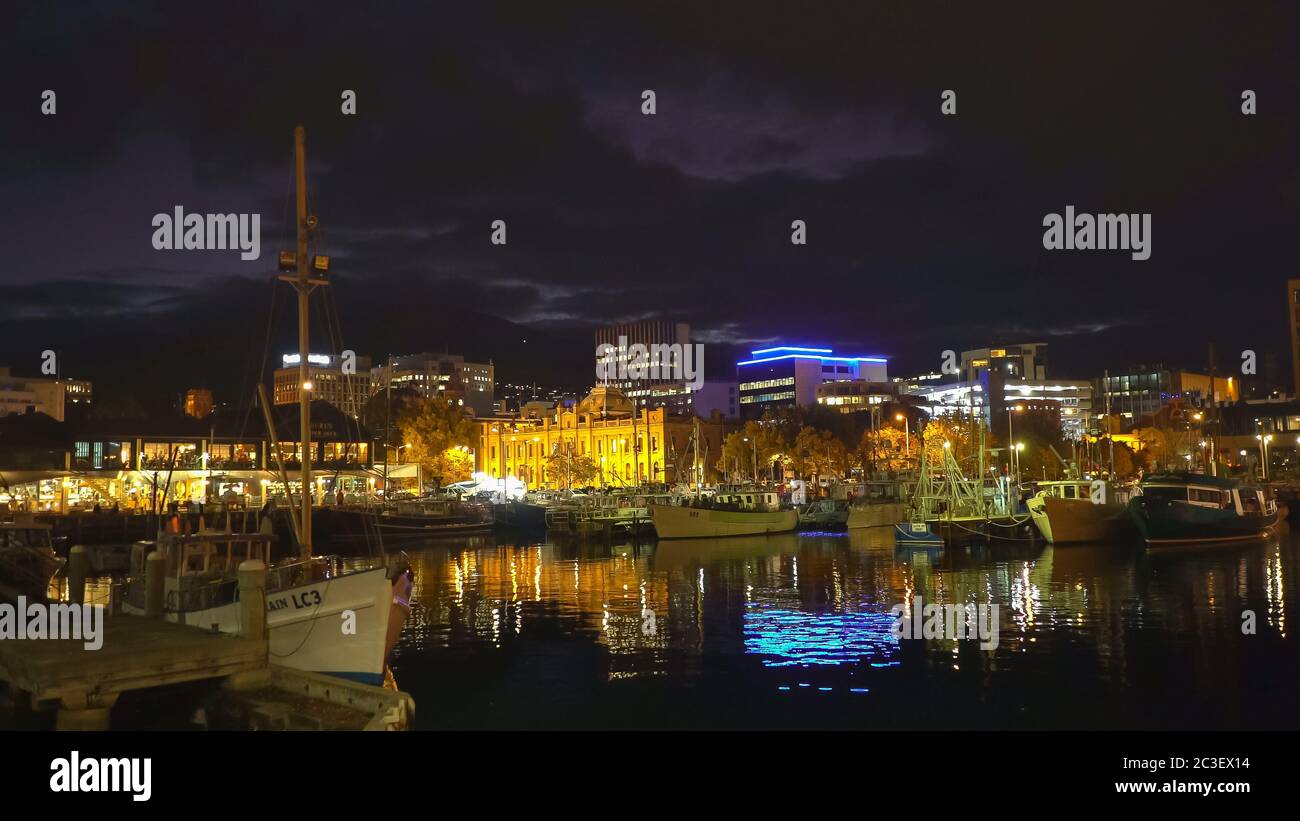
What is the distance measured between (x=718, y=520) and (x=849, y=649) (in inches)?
2018

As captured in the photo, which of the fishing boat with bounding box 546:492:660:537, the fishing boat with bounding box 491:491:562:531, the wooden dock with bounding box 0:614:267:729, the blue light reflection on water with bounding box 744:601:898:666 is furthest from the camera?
the fishing boat with bounding box 491:491:562:531

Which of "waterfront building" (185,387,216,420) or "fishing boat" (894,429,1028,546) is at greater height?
"waterfront building" (185,387,216,420)

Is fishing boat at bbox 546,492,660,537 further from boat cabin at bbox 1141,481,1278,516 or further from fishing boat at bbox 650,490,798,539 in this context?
boat cabin at bbox 1141,481,1278,516

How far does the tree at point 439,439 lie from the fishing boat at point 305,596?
90226 millimetres

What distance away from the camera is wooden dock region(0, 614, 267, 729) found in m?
18.5

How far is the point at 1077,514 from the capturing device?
219 feet

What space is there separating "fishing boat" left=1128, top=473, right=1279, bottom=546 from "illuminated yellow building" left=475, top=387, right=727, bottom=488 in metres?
82.9

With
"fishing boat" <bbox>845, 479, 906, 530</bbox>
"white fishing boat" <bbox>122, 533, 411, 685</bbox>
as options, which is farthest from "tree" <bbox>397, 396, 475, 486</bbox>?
"white fishing boat" <bbox>122, 533, 411, 685</bbox>

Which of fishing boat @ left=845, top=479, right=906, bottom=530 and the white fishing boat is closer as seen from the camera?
the white fishing boat

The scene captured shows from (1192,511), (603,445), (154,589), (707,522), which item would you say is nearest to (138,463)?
(707,522)
